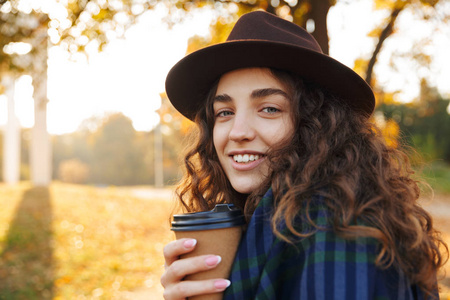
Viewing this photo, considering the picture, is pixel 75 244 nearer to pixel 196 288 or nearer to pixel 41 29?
pixel 41 29

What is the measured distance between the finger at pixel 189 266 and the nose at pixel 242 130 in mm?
555

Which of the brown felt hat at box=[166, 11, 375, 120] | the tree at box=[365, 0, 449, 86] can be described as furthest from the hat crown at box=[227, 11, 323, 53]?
the tree at box=[365, 0, 449, 86]

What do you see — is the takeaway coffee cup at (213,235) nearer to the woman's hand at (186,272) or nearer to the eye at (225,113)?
the woman's hand at (186,272)

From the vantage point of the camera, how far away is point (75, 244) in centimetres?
798

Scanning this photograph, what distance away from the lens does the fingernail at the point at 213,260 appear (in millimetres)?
1427

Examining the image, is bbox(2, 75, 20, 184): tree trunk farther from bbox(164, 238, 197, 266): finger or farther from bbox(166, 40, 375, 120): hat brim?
bbox(164, 238, 197, 266): finger

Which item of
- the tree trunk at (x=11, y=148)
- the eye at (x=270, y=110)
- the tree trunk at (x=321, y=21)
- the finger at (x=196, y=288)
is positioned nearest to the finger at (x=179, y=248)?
the finger at (x=196, y=288)

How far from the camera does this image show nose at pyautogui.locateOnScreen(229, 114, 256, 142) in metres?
1.76

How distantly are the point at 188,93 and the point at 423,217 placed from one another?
1335 mm

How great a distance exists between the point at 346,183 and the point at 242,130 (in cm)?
54

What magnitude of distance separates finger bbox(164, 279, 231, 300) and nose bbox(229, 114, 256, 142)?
0.63m

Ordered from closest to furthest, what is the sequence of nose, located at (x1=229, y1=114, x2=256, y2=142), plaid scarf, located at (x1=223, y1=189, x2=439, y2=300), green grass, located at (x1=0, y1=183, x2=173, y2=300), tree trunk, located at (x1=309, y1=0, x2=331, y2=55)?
plaid scarf, located at (x1=223, y1=189, x2=439, y2=300) → nose, located at (x1=229, y1=114, x2=256, y2=142) → tree trunk, located at (x1=309, y1=0, x2=331, y2=55) → green grass, located at (x1=0, y1=183, x2=173, y2=300)

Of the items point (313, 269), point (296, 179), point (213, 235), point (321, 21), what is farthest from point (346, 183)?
point (321, 21)

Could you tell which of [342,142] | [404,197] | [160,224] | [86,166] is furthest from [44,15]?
[86,166]
